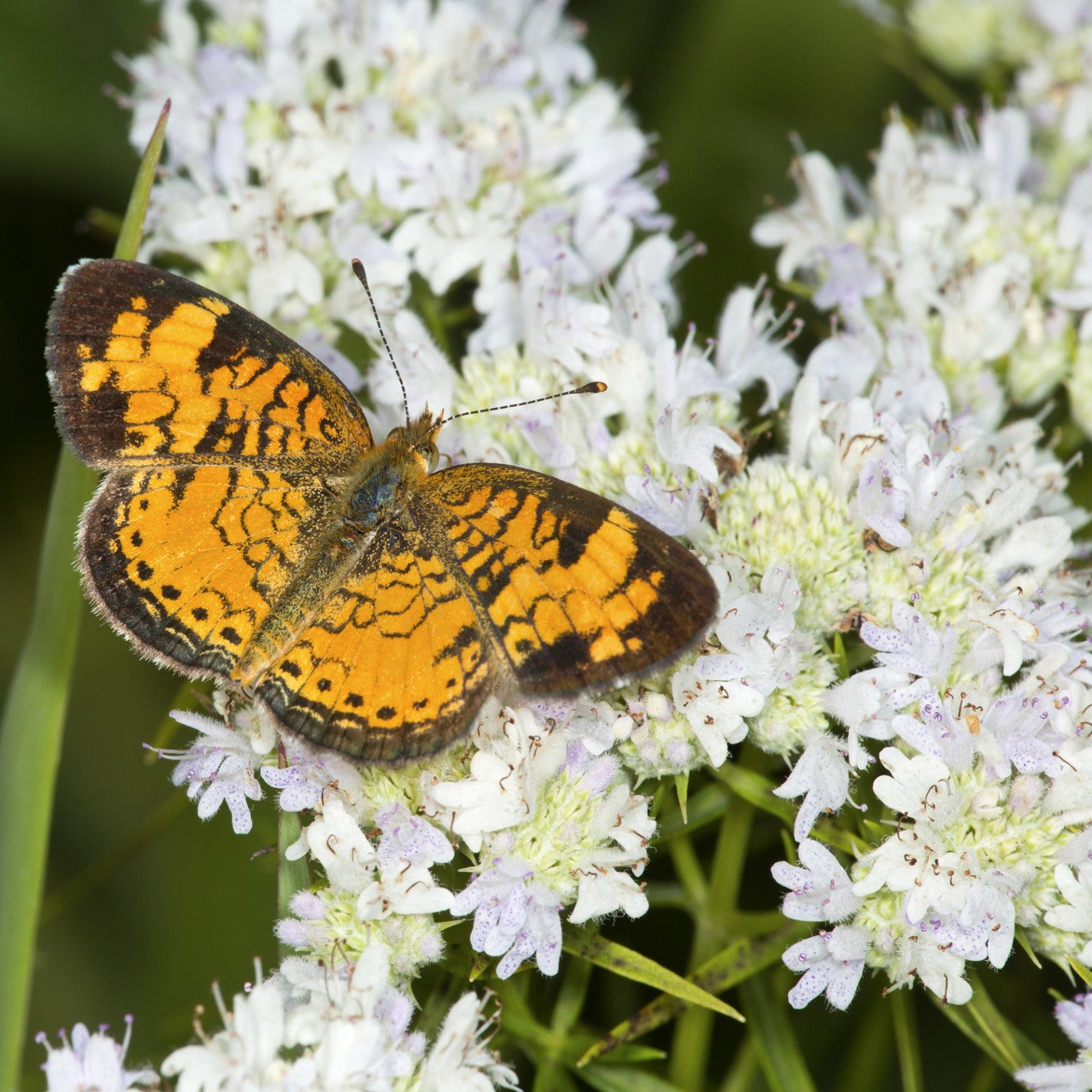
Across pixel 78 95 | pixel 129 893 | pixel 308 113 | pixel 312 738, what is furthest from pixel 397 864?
pixel 78 95

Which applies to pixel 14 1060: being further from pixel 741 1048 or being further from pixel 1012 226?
pixel 1012 226

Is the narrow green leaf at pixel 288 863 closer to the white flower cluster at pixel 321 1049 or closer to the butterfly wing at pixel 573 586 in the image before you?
the white flower cluster at pixel 321 1049

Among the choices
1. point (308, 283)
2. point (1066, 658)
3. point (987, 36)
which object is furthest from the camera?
point (987, 36)

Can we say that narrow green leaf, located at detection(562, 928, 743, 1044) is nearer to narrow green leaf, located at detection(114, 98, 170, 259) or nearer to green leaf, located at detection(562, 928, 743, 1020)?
green leaf, located at detection(562, 928, 743, 1020)

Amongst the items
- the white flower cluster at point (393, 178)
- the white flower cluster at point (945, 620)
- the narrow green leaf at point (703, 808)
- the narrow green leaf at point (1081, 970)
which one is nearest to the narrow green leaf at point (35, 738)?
the white flower cluster at point (393, 178)

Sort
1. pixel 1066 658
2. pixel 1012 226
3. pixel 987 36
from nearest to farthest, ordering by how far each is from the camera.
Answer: pixel 1066 658
pixel 1012 226
pixel 987 36

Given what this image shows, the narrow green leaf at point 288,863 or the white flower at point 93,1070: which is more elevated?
the narrow green leaf at point 288,863
